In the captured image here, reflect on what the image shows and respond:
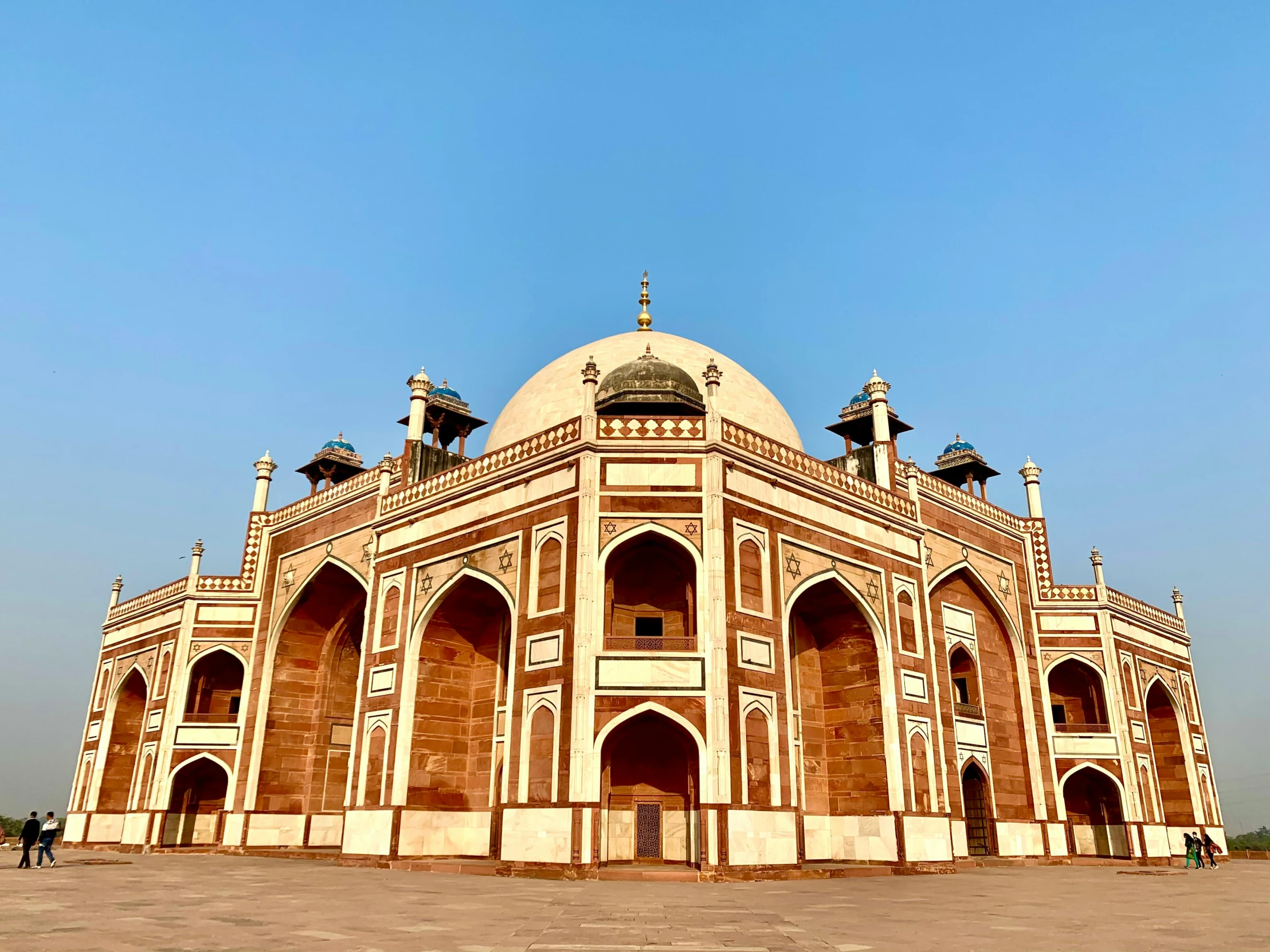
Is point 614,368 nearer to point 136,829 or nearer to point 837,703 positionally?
point 837,703

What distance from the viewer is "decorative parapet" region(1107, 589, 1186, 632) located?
29.7 metres

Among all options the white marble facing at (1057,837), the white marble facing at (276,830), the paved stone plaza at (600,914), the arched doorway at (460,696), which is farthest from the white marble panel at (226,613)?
the white marble facing at (1057,837)

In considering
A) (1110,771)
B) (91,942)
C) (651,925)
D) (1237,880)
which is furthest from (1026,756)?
(91,942)

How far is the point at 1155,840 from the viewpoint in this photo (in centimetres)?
2688

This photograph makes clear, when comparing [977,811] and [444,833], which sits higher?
[977,811]

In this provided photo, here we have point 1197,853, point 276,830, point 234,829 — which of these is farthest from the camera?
point 276,830

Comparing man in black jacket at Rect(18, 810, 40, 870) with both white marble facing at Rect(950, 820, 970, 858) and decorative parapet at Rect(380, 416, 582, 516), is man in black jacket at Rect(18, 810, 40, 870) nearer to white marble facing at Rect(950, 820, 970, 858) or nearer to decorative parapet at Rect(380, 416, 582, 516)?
decorative parapet at Rect(380, 416, 582, 516)

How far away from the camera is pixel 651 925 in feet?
30.8

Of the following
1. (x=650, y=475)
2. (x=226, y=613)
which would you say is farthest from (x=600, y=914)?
(x=226, y=613)

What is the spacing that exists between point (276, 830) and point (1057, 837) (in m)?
21.9

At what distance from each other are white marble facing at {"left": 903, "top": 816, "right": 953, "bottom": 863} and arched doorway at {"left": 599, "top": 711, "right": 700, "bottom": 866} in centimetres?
514

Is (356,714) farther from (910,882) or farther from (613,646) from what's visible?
(910,882)

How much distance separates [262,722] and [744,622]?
16248mm

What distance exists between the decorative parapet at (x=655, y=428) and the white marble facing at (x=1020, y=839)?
1456cm
